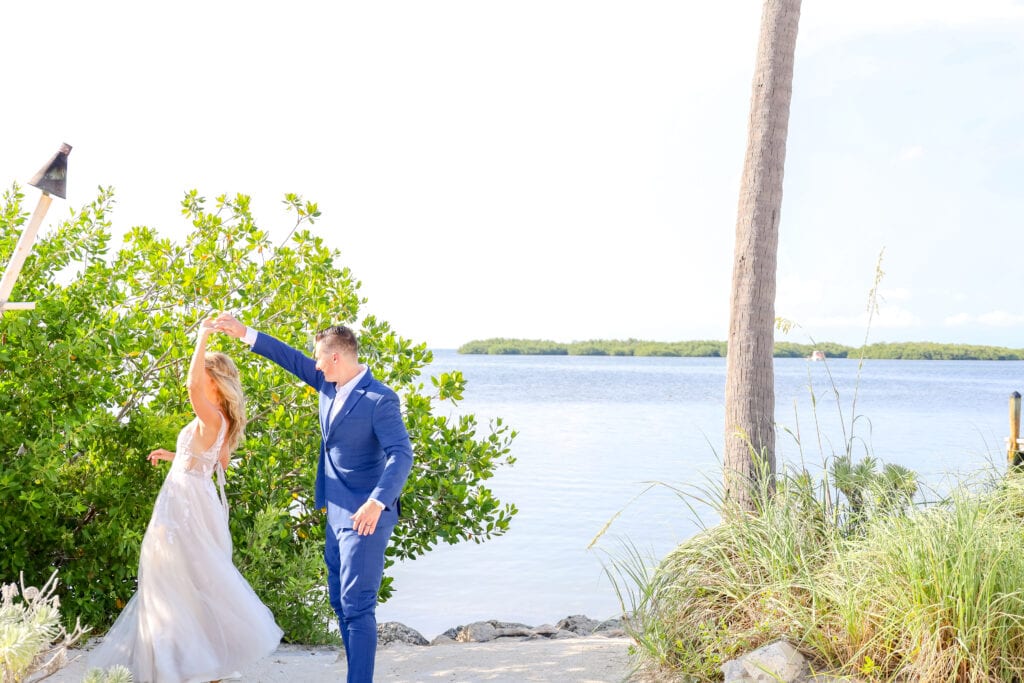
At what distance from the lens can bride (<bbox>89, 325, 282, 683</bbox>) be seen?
5000 mm

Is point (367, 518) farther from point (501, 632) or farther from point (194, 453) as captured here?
point (501, 632)

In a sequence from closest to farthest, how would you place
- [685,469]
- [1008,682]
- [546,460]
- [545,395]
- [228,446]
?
1. [1008,682]
2. [228,446]
3. [685,469]
4. [546,460]
5. [545,395]

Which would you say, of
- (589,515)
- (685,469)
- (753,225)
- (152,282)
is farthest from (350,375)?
(685,469)

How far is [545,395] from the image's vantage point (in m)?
42.6

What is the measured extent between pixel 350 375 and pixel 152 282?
3609 millimetres

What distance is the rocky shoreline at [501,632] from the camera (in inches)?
310

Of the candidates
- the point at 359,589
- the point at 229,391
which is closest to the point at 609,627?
the point at 359,589

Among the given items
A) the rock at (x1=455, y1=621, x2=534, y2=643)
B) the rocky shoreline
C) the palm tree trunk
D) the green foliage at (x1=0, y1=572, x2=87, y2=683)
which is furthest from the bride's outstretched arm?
the rock at (x1=455, y1=621, x2=534, y2=643)

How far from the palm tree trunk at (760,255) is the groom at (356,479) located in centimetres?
263

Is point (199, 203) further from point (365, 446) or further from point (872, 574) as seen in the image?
point (872, 574)

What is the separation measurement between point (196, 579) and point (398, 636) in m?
3.12

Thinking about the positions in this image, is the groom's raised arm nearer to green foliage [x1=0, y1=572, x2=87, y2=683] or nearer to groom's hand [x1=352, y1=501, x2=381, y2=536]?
groom's hand [x1=352, y1=501, x2=381, y2=536]

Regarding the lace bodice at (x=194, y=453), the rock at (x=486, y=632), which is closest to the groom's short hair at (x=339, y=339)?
the lace bodice at (x=194, y=453)

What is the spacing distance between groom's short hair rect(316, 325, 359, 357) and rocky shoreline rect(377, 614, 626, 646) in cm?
348
